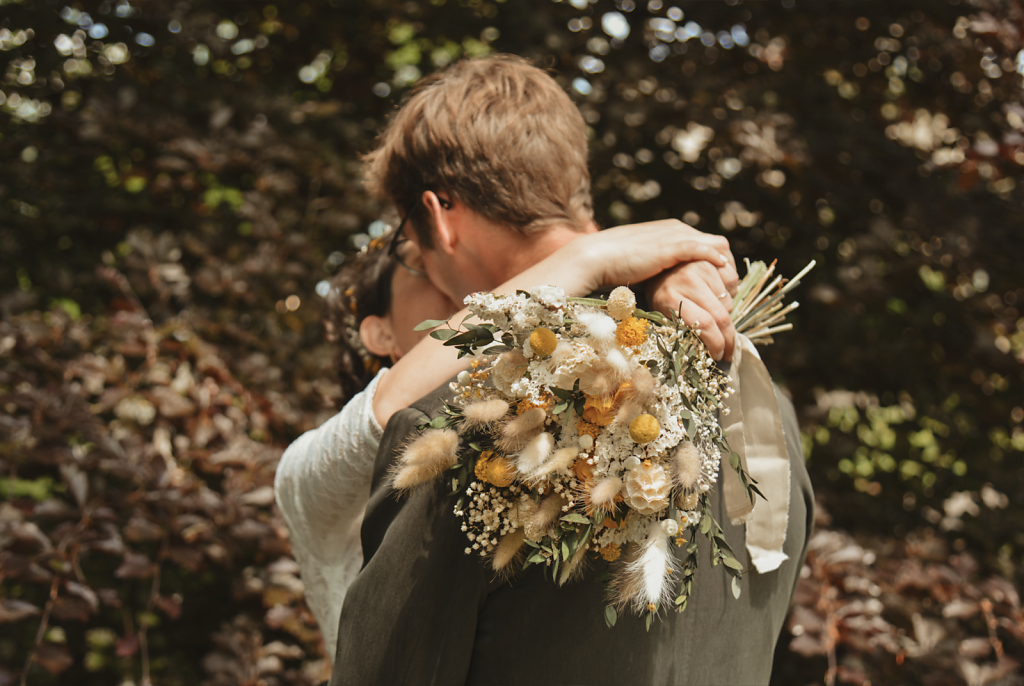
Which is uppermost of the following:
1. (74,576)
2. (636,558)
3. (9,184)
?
(636,558)

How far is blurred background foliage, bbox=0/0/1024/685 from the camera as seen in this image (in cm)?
203

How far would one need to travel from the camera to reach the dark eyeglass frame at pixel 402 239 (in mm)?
1188

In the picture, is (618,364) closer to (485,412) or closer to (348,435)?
(485,412)

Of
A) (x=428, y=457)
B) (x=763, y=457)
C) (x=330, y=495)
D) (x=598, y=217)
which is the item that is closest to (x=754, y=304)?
(x=763, y=457)

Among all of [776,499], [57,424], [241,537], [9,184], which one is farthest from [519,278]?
[9,184]

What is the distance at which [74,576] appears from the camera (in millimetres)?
1807

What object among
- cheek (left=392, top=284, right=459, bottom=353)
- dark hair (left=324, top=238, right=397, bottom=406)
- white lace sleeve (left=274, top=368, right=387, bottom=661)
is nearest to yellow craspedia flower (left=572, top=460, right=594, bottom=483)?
white lace sleeve (left=274, top=368, right=387, bottom=661)

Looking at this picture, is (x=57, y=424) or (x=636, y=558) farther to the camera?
(x=57, y=424)

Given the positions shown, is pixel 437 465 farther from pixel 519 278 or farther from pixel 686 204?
pixel 686 204

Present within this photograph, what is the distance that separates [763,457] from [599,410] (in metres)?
0.41

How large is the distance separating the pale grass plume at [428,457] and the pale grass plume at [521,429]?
0.22ft

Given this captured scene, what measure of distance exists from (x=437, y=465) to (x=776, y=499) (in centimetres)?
57

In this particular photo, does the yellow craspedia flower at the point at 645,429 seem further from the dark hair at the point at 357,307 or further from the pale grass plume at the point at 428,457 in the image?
the dark hair at the point at 357,307

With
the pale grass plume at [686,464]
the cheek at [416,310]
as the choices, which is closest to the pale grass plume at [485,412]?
the pale grass plume at [686,464]
